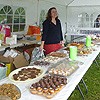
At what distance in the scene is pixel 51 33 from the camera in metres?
2.79

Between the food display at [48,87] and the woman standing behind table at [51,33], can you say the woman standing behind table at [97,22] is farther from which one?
the food display at [48,87]

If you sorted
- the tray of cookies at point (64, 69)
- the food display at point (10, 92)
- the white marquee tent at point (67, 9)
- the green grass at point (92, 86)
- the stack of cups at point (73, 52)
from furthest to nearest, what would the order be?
the white marquee tent at point (67, 9) < the green grass at point (92, 86) < the stack of cups at point (73, 52) < the tray of cookies at point (64, 69) < the food display at point (10, 92)

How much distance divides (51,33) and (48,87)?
1.64 meters

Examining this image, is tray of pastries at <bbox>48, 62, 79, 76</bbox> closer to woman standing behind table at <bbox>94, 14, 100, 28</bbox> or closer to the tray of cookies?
the tray of cookies

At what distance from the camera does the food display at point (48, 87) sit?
3.85ft

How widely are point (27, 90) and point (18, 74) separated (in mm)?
269

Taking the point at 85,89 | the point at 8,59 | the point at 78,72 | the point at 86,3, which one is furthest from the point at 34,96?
the point at 86,3

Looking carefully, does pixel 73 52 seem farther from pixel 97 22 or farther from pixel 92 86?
pixel 97 22

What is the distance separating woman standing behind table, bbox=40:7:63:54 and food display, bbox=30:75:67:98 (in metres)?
1.34

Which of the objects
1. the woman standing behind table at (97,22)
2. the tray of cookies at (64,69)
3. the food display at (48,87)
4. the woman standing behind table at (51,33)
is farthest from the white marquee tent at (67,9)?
the food display at (48,87)

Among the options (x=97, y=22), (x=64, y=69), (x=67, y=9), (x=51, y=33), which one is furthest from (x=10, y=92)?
(x=97, y=22)

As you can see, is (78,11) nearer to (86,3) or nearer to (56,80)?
(86,3)

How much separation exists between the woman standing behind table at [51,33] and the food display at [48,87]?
52.7 inches

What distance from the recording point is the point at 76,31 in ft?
25.8
